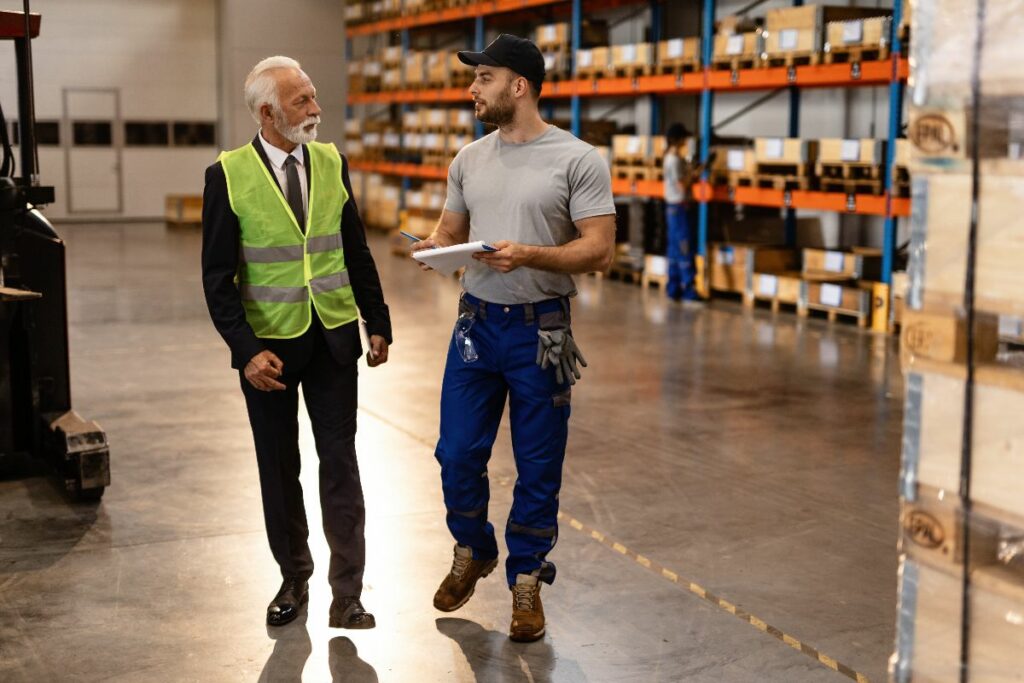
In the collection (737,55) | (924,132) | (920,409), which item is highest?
(737,55)

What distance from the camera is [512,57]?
4.04 metres

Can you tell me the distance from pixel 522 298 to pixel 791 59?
9032 millimetres

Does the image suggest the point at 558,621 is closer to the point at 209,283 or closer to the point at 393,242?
the point at 209,283

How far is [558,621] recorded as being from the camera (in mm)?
4449

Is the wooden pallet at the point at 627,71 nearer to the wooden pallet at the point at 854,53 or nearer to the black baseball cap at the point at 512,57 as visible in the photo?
the wooden pallet at the point at 854,53

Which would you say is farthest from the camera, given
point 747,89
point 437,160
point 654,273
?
point 437,160

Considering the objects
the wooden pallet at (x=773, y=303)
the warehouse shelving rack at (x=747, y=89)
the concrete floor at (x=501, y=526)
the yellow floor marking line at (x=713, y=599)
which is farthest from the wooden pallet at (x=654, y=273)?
the yellow floor marking line at (x=713, y=599)

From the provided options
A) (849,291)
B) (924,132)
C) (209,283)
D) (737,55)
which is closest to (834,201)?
(849,291)

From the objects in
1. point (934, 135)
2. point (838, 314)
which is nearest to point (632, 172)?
point (838, 314)

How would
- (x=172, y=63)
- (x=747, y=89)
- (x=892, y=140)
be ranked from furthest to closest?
(x=172, y=63) → (x=747, y=89) → (x=892, y=140)

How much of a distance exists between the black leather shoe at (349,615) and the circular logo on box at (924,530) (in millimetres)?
2293

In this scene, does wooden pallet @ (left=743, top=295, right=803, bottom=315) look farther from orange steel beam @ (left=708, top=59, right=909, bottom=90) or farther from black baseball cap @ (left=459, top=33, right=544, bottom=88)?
black baseball cap @ (left=459, top=33, right=544, bottom=88)

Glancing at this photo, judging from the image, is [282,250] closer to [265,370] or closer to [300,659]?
[265,370]

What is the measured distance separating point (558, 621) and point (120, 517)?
93.6 inches
